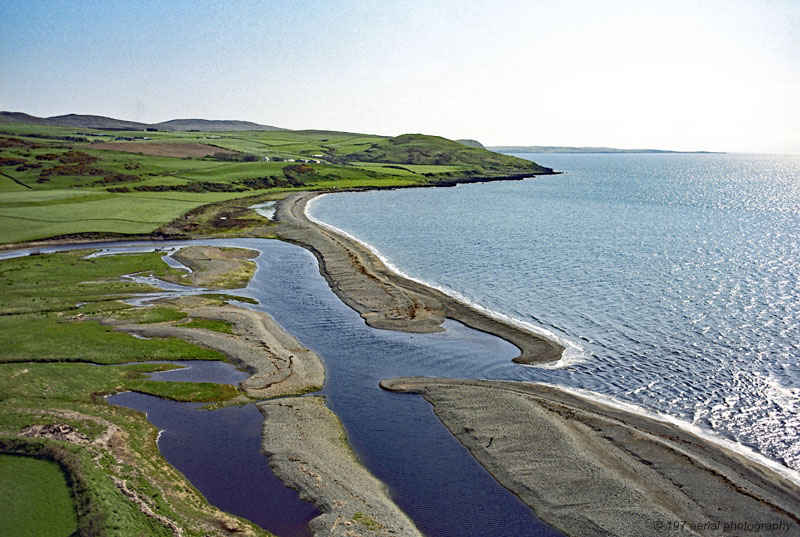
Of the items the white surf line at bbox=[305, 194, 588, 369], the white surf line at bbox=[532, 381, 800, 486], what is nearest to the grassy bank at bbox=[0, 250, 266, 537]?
the white surf line at bbox=[532, 381, 800, 486]

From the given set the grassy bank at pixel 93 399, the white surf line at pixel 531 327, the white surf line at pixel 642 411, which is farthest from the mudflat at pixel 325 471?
the white surf line at pixel 531 327

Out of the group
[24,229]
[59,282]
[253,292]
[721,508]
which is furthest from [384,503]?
[24,229]

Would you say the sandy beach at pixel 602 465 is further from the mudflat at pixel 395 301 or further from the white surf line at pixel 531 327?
the mudflat at pixel 395 301

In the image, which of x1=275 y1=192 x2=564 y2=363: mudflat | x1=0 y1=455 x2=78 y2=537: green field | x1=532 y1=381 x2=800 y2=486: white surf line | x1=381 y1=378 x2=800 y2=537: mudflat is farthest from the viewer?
x1=275 y1=192 x2=564 y2=363: mudflat

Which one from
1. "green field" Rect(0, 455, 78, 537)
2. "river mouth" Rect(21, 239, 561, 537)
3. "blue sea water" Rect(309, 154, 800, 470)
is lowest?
"river mouth" Rect(21, 239, 561, 537)

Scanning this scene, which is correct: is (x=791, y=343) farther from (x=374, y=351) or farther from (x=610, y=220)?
(x=610, y=220)

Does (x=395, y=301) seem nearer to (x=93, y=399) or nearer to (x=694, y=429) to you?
(x=93, y=399)

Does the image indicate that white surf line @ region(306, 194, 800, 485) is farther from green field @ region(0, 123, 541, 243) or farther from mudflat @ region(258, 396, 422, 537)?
green field @ region(0, 123, 541, 243)
